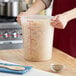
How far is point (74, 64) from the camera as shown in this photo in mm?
1161

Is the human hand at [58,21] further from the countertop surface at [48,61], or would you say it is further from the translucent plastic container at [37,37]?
the countertop surface at [48,61]

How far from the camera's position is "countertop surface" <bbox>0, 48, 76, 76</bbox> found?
1.08 m

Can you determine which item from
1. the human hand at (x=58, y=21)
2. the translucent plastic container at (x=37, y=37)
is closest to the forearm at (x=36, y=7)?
the translucent plastic container at (x=37, y=37)

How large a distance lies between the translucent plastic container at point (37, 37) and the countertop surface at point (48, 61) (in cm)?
4

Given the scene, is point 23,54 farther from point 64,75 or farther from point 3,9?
point 3,9

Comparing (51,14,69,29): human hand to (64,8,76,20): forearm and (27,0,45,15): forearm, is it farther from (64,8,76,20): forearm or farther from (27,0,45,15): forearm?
(27,0,45,15): forearm

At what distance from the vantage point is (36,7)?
1.51m

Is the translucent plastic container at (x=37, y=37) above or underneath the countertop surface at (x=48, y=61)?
above

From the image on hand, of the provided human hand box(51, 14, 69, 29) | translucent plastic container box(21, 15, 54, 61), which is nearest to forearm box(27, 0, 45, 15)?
translucent plastic container box(21, 15, 54, 61)

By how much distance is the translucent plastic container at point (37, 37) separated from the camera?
1.18 metres

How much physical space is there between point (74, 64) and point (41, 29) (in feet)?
0.75

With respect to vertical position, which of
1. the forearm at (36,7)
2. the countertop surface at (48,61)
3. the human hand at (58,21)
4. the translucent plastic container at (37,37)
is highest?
the forearm at (36,7)

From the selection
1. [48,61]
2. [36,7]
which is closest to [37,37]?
[48,61]

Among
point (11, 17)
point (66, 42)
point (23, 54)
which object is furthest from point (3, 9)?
point (23, 54)
